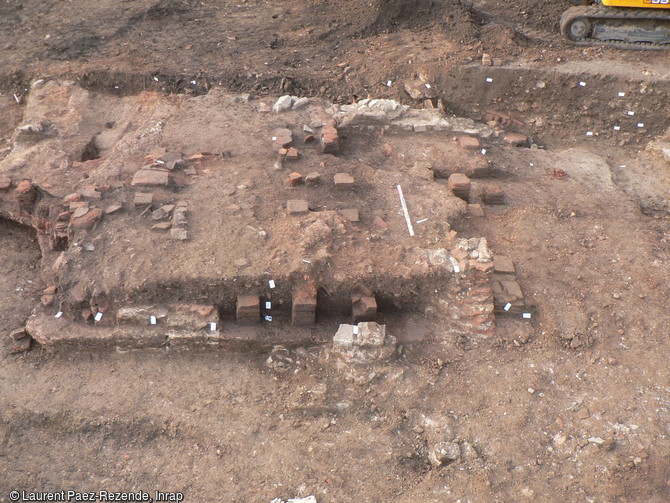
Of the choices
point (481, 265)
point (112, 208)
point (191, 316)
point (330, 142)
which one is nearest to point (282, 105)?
point (330, 142)

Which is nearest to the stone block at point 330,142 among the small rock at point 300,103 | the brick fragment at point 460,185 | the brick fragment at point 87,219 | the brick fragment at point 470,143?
the small rock at point 300,103

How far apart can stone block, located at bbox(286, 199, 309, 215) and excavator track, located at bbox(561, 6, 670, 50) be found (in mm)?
6727

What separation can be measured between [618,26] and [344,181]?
258 inches

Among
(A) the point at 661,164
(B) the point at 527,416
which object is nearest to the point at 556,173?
(A) the point at 661,164

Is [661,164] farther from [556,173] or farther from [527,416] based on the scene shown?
[527,416]

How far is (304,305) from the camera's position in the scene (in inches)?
207

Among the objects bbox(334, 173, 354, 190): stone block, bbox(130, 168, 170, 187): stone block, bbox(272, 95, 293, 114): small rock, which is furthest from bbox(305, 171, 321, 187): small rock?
bbox(272, 95, 293, 114): small rock

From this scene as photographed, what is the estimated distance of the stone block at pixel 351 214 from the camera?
609 cm

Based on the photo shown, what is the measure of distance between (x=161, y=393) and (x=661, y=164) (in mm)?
8001

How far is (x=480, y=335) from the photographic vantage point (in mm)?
5402

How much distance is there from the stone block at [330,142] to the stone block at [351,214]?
1538 mm

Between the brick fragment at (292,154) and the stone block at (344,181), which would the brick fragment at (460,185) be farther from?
the brick fragment at (292,154)

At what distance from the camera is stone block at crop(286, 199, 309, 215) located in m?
6.09

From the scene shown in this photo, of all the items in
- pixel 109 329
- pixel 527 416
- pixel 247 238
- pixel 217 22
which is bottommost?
pixel 527 416
